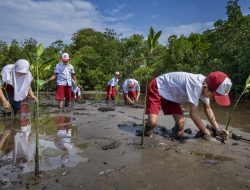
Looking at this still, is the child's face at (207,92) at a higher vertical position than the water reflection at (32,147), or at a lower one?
higher

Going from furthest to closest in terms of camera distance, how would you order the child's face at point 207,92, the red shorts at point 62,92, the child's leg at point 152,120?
the red shorts at point 62,92
the child's leg at point 152,120
the child's face at point 207,92

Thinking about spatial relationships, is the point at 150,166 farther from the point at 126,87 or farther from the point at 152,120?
the point at 126,87

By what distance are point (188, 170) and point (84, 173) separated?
1.27 meters

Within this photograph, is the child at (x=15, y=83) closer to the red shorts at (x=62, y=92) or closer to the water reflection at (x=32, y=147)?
the water reflection at (x=32, y=147)

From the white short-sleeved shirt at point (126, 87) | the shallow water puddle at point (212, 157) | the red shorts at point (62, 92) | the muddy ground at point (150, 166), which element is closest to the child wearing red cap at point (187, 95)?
the muddy ground at point (150, 166)

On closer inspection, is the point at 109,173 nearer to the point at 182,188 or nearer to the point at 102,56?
the point at 182,188

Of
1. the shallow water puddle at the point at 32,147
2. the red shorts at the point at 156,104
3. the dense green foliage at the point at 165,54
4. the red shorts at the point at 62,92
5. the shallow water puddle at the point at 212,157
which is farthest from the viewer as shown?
the dense green foliage at the point at 165,54

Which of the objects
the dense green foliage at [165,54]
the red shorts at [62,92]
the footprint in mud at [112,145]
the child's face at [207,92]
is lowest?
the footprint in mud at [112,145]

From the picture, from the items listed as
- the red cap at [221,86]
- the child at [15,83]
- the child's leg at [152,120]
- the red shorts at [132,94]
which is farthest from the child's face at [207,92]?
the red shorts at [132,94]

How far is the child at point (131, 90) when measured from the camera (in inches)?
544

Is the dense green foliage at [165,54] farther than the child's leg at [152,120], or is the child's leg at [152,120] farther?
the dense green foliage at [165,54]

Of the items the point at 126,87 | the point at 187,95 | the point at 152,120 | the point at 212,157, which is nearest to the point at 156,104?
the point at 152,120

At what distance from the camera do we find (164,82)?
20.4ft

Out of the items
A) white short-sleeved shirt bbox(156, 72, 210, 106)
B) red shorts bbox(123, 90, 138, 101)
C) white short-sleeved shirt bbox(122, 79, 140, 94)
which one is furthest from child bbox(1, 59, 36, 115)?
red shorts bbox(123, 90, 138, 101)
